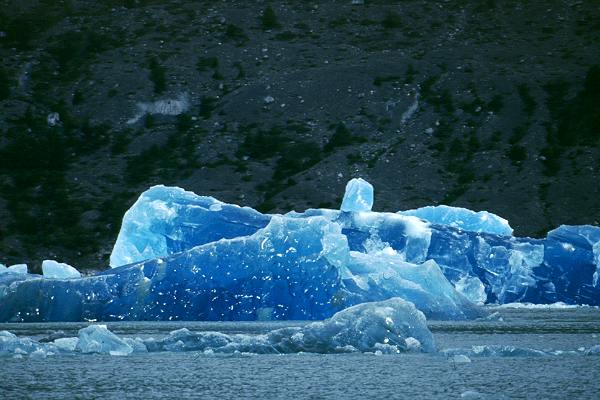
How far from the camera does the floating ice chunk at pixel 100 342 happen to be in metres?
11.1

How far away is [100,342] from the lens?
11211 millimetres

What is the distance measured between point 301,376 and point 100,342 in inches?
128

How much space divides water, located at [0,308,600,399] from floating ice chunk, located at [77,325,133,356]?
12.5 inches

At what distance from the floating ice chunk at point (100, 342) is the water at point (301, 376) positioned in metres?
0.32

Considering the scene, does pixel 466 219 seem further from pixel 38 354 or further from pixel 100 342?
pixel 38 354

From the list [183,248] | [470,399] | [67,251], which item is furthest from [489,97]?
[470,399]

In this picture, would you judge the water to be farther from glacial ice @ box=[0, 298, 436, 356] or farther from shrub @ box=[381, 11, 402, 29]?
shrub @ box=[381, 11, 402, 29]

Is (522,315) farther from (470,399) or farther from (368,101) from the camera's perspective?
(368,101)

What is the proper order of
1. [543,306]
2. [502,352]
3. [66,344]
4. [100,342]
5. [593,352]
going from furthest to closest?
1. [543,306]
2. [66,344]
3. [100,342]
4. [593,352]
5. [502,352]

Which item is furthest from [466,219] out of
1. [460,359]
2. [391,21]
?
[391,21]

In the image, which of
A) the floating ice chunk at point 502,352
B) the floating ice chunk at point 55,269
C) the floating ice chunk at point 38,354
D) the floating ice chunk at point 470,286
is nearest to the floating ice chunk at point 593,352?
the floating ice chunk at point 502,352

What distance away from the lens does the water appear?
7.58 metres

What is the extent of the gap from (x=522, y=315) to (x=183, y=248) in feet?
25.3

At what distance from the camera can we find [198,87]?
77.1 metres
